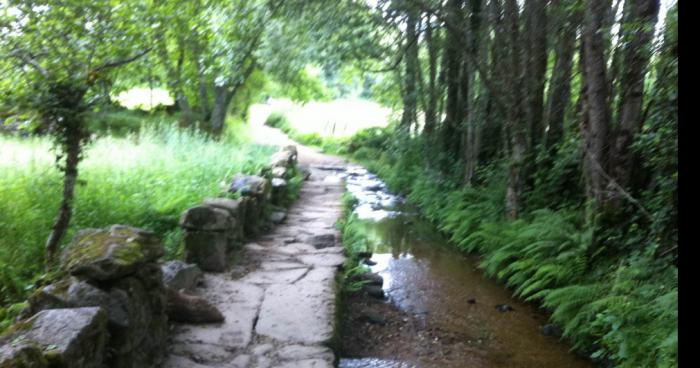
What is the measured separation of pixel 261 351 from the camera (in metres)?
4.38

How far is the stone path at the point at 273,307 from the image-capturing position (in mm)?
4250

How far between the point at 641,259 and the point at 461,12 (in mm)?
6789

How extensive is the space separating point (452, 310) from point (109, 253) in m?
4.59

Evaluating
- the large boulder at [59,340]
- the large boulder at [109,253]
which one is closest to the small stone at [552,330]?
the large boulder at [109,253]

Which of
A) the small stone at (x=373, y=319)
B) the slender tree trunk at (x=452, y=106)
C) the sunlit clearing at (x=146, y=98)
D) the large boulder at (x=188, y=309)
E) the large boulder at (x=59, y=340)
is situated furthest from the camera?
the sunlit clearing at (x=146, y=98)

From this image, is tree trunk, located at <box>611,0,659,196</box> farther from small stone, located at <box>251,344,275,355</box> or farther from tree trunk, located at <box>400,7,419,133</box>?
tree trunk, located at <box>400,7,419,133</box>

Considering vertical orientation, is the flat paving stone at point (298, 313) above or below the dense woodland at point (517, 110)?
below

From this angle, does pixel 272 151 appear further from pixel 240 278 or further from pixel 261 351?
pixel 261 351

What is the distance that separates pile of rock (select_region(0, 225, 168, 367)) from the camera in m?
2.64

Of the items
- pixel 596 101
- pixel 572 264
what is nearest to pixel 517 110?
pixel 596 101

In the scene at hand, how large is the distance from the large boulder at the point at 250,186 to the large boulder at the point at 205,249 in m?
1.66

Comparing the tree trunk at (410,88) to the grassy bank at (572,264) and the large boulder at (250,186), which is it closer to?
the grassy bank at (572,264)

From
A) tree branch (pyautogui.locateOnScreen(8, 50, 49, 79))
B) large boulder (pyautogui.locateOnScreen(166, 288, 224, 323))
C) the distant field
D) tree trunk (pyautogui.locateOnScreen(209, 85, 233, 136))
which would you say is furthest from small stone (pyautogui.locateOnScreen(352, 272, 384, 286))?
the distant field

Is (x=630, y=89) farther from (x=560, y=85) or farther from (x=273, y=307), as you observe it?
(x=273, y=307)
